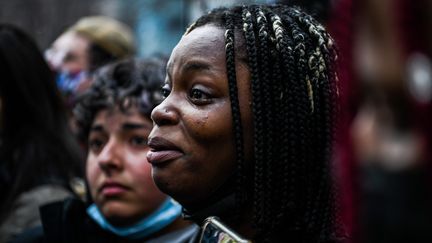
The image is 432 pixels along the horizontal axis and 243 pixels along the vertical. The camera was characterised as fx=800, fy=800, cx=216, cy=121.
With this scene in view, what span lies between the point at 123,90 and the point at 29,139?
109 cm

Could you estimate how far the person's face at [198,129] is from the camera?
7.07 feet

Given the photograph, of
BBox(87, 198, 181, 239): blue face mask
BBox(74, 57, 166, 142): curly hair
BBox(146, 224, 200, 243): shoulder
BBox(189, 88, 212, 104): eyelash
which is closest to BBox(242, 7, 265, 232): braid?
BBox(189, 88, 212, 104): eyelash

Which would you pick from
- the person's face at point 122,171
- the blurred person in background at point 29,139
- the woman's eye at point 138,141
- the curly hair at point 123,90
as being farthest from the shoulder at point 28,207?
the woman's eye at point 138,141

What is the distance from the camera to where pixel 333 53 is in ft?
7.59

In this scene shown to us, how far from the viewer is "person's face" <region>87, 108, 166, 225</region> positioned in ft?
10.5

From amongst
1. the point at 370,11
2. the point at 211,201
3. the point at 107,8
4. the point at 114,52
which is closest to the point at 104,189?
the point at 211,201

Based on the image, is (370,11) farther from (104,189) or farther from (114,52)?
(114,52)

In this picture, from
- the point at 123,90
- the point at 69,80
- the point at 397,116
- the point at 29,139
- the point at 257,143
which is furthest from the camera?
the point at 69,80

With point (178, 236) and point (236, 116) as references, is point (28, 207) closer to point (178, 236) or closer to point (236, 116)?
point (178, 236)

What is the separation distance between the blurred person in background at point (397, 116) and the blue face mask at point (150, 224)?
6.91ft

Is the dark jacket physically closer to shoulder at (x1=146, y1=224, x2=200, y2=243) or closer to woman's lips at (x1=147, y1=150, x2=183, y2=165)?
shoulder at (x1=146, y1=224, x2=200, y2=243)

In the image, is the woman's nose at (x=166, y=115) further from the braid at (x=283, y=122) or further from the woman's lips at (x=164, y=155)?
the braid at (x=283, y=122)

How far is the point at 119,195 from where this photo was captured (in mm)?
3213

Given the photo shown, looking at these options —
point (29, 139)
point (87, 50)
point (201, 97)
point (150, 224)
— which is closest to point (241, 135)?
point (201, 97)
